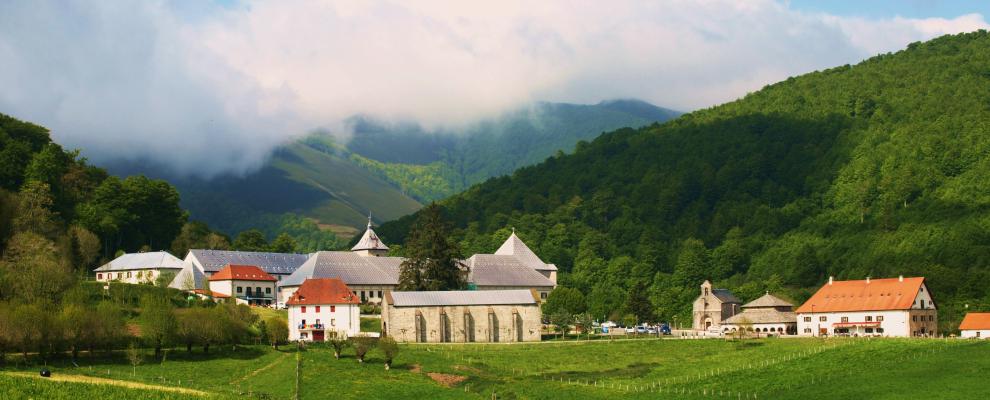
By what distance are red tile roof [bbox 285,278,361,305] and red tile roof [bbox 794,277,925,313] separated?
36.3 metres

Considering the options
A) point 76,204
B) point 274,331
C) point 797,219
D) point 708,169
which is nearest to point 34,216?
point 76,204

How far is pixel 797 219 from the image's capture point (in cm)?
17425

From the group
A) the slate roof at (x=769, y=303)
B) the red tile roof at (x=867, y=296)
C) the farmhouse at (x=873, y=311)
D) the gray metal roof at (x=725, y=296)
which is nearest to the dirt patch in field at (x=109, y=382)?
the farmhouse at (x=873, y=311)

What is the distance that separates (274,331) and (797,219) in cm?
9894

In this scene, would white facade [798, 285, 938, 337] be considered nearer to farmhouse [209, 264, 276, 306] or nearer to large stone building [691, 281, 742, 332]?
large stone building [691, 281, 742, 332]

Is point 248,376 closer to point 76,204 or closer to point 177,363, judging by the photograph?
point 177,363

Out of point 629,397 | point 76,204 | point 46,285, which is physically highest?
point 76,204

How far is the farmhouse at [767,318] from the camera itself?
110 m

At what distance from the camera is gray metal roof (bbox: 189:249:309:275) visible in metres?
127

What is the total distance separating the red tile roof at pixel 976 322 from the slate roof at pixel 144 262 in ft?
230

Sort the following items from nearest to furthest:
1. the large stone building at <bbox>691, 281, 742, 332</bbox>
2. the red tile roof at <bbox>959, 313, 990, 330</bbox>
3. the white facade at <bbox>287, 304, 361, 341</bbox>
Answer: the red tile roof at <bbox>959, 313, 990, 330</bbox> → the white facade at <bbox>287, 304, 361, 341</bbox> → the large stone building at <bbox>691, 281, 742, 332</bbox>

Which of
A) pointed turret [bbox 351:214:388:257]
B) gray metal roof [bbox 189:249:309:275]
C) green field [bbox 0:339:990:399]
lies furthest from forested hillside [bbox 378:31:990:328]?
gray metal roof [bbox 189:249:309:275]

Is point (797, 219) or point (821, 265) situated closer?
point (821, 265)

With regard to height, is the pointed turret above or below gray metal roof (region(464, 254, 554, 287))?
above
